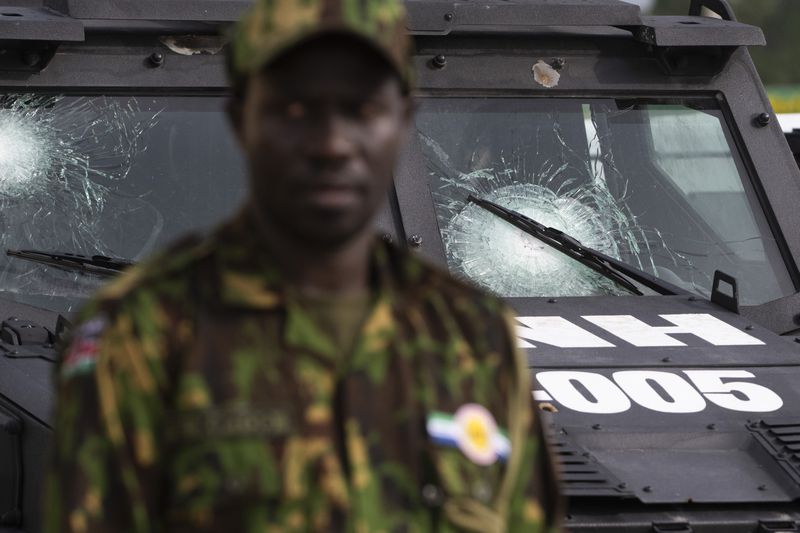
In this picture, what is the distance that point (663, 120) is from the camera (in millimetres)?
4980

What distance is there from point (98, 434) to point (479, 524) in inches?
14.2

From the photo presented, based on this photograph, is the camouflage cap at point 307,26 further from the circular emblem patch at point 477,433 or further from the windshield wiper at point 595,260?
the windshield wiper at point 595,260

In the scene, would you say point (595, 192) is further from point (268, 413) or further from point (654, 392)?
point (268, 413)

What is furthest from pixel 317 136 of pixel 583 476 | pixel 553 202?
pixel 553 202

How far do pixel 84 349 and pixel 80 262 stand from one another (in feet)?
8.65

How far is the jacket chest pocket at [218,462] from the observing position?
59.8 inches

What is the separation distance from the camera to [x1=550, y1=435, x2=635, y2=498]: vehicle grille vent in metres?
3.26

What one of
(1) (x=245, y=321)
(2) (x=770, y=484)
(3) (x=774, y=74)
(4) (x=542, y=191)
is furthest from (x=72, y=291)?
(3) (x=774, y=74)

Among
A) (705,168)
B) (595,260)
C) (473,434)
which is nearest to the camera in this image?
(473,434)

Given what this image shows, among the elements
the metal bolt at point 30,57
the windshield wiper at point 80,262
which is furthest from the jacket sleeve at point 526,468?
the metal bolt at point 30,57

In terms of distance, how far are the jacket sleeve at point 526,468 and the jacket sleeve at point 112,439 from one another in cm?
34

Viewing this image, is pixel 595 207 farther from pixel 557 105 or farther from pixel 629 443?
pixel 629 443

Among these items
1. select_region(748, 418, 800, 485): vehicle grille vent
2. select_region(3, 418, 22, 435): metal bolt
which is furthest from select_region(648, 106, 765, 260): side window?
select_region(3, 418, 22, 435): metal bolt

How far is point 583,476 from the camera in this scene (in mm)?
3340
